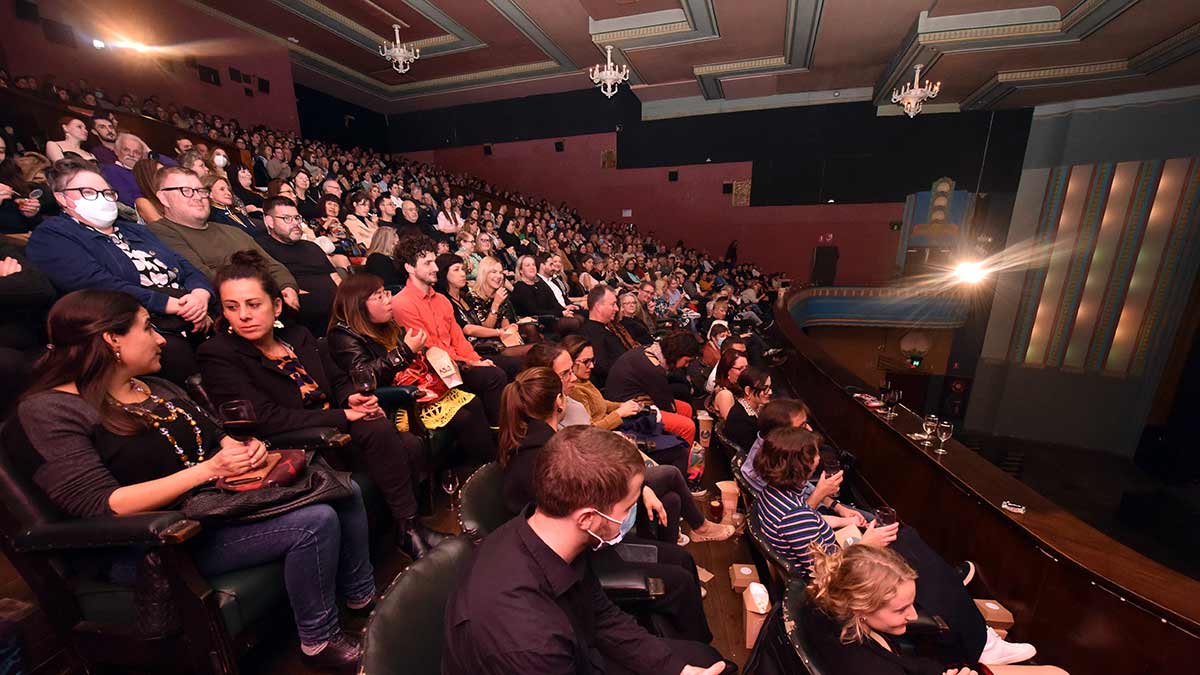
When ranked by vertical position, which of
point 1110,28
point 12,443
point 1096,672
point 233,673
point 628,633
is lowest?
point 1096,672

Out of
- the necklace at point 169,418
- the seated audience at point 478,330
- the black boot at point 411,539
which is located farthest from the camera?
the seated audience at point 478,330

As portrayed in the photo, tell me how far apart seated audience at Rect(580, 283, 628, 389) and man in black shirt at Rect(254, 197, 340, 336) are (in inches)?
67.0

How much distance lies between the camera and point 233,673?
4.10 ft

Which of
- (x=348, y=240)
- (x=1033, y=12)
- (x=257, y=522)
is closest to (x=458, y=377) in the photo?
(x=257, y=522)

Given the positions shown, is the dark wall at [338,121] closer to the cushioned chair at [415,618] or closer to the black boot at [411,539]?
the black boot at [411,539]

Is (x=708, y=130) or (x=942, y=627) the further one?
(x=708, y=130)

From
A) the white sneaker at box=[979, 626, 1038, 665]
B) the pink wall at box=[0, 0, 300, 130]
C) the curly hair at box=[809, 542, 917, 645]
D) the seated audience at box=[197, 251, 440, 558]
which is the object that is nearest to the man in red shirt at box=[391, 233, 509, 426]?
the seated audience at box=[197, 251, 440, 558]

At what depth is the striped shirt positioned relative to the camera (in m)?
1.70

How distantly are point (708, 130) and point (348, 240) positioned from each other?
9790 mm

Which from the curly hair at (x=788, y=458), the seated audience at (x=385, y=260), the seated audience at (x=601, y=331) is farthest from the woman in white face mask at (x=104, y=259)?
the curly hair at (x=788, y=458)

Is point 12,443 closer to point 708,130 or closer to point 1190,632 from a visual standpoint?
point 1190,632

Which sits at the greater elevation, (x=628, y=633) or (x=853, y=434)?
(x=628, y=633)

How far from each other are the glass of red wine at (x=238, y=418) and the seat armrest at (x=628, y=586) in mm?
1081

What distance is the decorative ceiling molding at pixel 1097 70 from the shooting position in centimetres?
568
